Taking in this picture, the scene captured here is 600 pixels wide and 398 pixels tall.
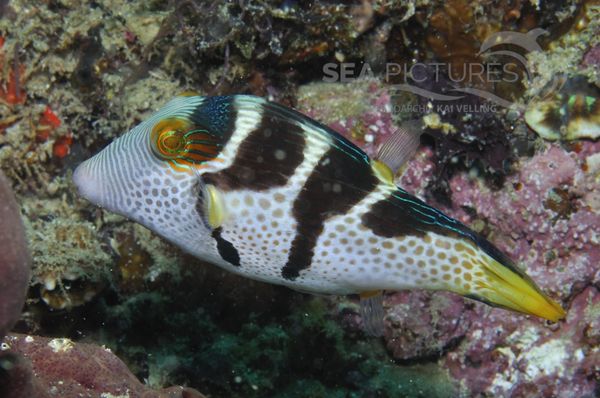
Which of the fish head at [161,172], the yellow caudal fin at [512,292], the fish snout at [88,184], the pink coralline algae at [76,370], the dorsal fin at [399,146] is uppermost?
the dorsal fin at [399,146]

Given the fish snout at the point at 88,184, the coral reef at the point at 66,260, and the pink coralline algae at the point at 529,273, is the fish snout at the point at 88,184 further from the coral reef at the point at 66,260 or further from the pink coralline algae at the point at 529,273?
the pink coralline algae at the point at 529,273

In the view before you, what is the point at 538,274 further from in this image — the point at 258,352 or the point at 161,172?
the point at 161,172

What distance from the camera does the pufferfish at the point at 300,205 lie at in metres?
2.53

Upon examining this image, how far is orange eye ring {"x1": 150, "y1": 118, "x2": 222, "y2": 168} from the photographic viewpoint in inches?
100

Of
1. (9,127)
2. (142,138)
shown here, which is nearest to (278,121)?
(142,138)

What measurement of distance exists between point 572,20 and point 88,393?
445 centimetres

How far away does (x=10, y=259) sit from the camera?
1601 mm

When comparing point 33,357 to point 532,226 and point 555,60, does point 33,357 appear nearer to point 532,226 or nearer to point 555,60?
point 532,226

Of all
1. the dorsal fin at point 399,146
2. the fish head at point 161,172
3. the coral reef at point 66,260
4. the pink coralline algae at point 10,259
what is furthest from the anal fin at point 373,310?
the coral reef at point 66,260

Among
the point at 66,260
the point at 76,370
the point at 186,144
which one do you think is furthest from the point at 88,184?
the point at 66,260

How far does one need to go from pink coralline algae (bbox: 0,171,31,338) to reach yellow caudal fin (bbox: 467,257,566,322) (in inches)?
77.2

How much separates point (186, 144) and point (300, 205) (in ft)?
2.10

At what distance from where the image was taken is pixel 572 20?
426 cm

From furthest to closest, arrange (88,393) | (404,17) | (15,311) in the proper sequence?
(404,17) → (88,393) → (15,311)
